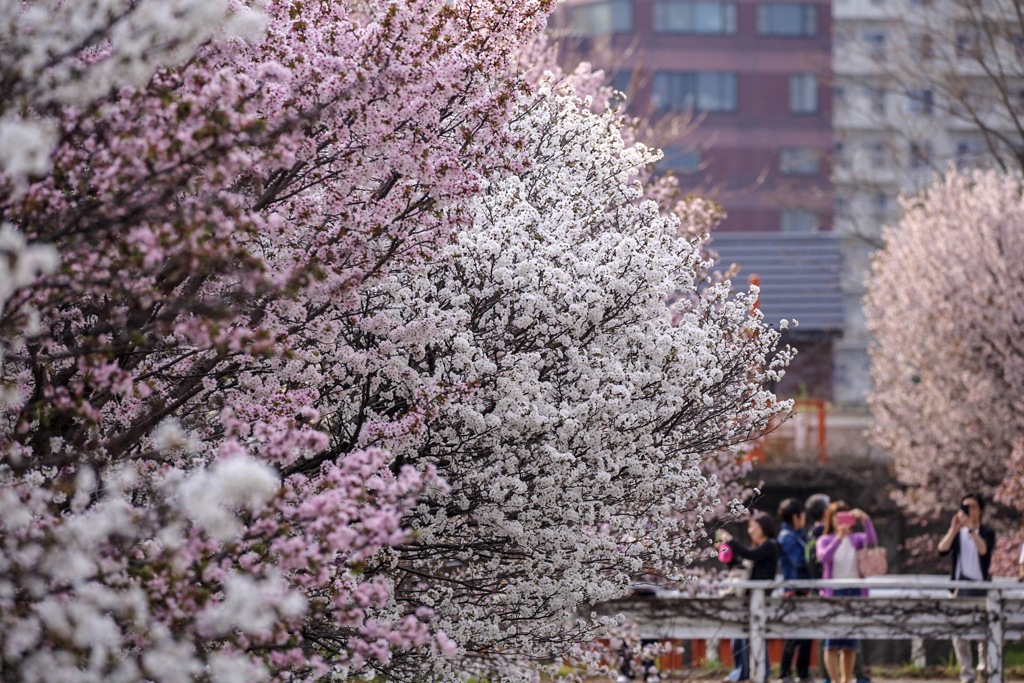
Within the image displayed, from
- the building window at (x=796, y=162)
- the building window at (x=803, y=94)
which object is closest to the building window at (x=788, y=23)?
the building window at (x=803, y=94)

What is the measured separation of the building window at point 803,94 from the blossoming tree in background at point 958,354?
39.5 m

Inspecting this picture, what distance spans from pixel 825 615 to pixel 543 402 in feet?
19.5

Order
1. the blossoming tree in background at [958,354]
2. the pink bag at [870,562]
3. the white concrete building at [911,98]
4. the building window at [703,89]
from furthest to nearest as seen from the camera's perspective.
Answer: the building window at [703,89] < the white concrete building at [911,98] < the blossoming tree in background at [958,354] < the pink bag at [870,562]

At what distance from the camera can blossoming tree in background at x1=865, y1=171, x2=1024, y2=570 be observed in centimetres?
2083

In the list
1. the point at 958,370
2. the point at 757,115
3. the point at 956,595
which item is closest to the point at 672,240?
the point at 956,595

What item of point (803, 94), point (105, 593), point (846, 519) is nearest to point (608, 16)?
point (803, 94)

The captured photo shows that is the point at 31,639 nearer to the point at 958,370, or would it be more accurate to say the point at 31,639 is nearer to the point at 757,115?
the point at 958,370

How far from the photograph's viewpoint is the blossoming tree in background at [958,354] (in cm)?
2083

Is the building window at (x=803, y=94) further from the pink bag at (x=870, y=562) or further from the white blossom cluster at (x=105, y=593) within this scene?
the white blossom cluster at (x=105, y=593)

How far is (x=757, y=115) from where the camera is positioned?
61500 millimetres

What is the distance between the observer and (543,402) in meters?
8.18

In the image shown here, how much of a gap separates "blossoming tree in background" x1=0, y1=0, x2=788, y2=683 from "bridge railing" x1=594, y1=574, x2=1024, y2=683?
224cm

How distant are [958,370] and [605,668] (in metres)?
12.8

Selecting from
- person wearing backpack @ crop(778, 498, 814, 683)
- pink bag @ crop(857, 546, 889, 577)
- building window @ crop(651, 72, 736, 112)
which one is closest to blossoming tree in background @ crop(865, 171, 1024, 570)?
pink bag @ crop(857, 546, 889, 577)
